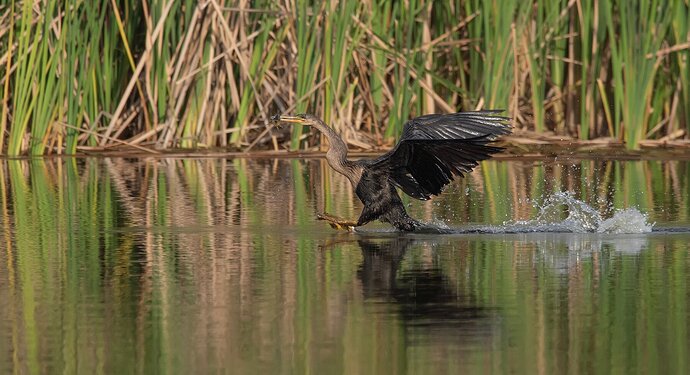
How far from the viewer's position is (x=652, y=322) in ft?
19.3

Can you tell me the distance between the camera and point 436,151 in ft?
30.7

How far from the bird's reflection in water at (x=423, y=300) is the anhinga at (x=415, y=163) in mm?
1028

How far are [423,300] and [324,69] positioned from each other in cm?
934

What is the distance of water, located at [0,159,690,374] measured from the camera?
5348 millimetres

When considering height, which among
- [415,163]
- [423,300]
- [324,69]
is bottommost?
[423,300]

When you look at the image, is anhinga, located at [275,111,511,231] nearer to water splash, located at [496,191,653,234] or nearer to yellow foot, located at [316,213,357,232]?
yellow foot, located at [316,213,357,232]

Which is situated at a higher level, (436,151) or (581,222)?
(436,151)

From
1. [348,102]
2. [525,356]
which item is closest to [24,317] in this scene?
[525,356]

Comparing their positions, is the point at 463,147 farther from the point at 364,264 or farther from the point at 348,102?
the point at 348,102

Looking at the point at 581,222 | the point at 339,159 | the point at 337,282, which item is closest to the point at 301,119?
the point at 339,159

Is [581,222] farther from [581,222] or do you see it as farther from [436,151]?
[436,151]

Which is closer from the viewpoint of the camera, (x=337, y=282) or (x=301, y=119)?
(x=337, y=282)

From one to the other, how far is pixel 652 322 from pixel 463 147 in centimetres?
357

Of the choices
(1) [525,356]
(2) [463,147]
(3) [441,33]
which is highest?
(3) [441,33]
